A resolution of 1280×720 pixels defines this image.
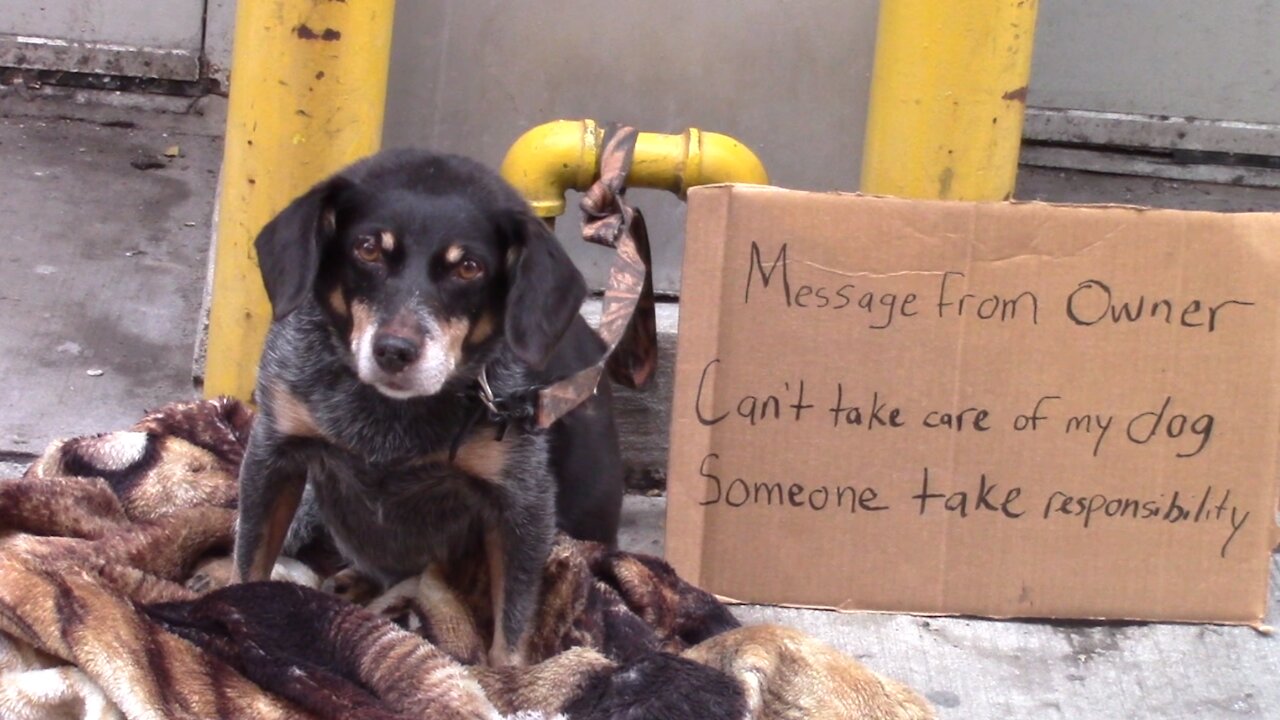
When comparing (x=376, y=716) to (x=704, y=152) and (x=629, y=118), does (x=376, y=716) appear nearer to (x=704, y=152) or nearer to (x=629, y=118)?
(x=704, y=152)

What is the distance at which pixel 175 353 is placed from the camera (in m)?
4.43

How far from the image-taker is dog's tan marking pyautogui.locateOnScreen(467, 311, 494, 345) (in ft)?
9.46

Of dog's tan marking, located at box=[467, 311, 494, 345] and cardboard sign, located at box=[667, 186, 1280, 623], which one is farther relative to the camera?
cardboard sign, located at box=[667, 186, 1280, 623]

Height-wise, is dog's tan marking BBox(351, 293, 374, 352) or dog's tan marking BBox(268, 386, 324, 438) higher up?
dog's tan marking BBox(351, 293, 374, 352)

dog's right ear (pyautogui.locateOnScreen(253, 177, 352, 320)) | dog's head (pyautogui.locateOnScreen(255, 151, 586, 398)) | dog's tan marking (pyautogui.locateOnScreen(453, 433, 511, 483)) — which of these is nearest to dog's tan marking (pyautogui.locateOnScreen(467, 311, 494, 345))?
dog's head (pyautogui.locateOnScreen(255, 151, 586, 398))

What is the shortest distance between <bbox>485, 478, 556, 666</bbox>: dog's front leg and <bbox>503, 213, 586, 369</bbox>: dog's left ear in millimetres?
378

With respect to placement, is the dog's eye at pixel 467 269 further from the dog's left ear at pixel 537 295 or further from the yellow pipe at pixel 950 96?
the yellow pipe at pixel 950 96

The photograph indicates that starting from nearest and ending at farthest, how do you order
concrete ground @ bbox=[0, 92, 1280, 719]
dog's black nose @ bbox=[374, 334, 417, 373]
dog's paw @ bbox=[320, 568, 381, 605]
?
dog's black nose @ bbox=[374, 334, 417, 373] → concrete ground @ bbox=[0, 92, 1280, 719] → dog's paw @ bbox=[320, 568, 381, 605]

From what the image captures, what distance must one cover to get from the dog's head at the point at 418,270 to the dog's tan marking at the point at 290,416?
7.4 inches

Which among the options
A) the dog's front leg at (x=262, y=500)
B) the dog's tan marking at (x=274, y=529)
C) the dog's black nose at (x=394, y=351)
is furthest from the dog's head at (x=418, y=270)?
the dog's tan marking at (x=274, y=529)

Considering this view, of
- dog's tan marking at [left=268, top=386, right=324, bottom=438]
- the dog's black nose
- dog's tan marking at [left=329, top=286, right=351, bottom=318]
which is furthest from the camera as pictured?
dog's tan marking at [left=268, top=386, right=324, bottom=438]

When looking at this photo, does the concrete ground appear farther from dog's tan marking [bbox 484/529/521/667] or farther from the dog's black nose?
the dog's black nose

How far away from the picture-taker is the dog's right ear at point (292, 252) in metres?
2.73

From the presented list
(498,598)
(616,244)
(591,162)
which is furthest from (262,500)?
(591,162)
